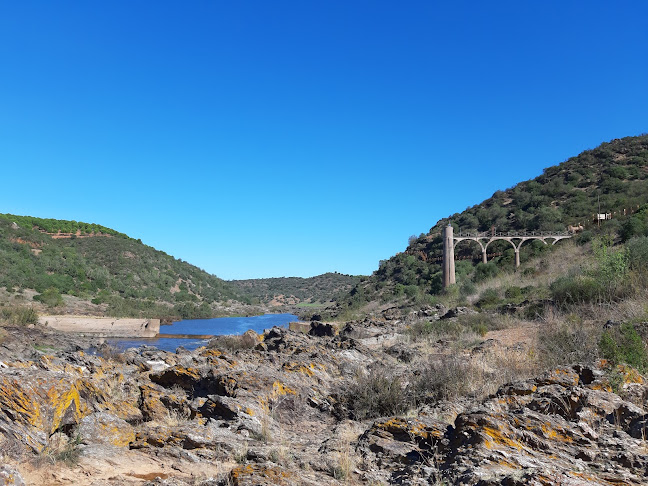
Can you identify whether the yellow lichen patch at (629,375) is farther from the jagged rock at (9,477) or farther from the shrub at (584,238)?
the shrub at (584,238)

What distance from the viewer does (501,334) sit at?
1553cm

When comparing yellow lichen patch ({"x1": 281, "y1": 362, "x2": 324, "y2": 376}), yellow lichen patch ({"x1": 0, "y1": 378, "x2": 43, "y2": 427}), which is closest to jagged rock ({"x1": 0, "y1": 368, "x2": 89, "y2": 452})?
yellow lichen patch ({"x1": 0, "y1": 378, "x2": 43, "y2": 427})

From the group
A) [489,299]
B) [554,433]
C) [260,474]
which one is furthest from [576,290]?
[260,474]

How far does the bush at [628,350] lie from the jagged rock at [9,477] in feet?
23.5

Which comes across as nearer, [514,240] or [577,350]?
[577,350]

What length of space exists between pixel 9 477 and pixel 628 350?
304 inches

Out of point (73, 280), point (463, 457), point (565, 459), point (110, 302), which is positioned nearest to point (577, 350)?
point (565, 459)

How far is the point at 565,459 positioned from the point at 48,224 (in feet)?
319

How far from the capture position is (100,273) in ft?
198

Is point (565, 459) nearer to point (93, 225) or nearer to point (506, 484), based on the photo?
point (506, 484)

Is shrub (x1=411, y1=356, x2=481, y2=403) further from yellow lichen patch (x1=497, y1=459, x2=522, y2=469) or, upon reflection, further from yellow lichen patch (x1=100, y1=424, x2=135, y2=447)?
yellow lichen patch (x1=100, y1=424, x2=135, y2=447)

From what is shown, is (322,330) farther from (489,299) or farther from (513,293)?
(513,293)

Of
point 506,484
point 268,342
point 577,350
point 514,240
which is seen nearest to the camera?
point 506,484

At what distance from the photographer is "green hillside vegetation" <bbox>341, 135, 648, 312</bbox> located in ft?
151
